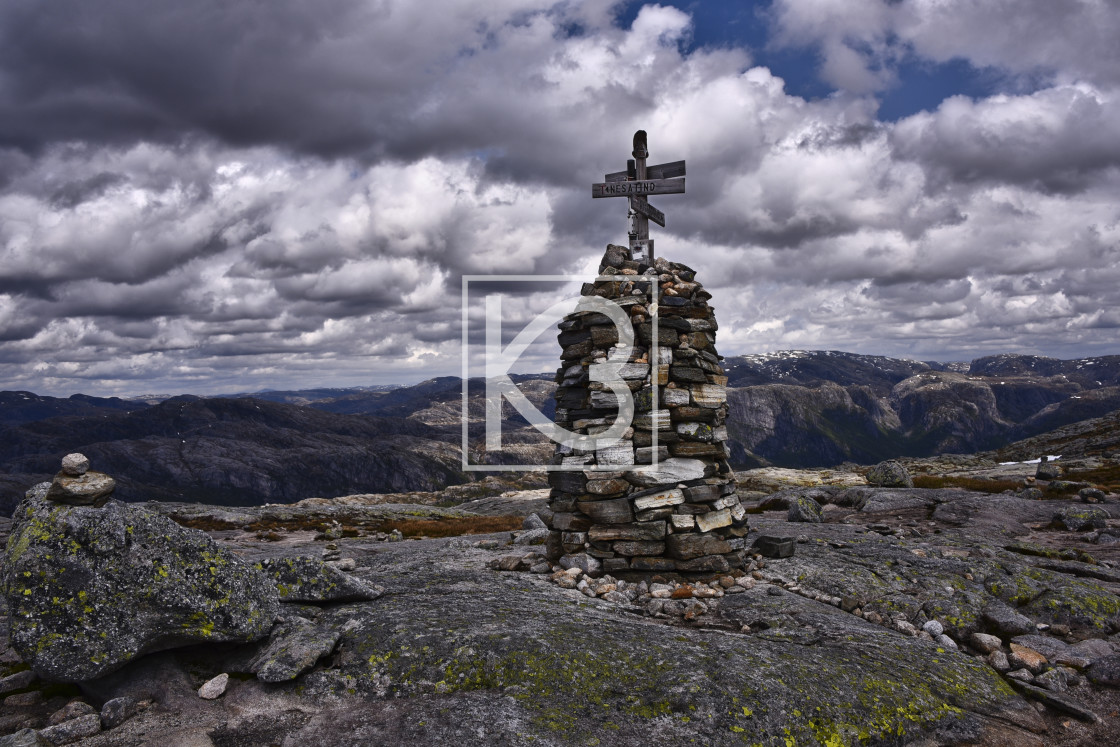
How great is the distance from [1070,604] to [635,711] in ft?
36.6

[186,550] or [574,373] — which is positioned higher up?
[574,373]

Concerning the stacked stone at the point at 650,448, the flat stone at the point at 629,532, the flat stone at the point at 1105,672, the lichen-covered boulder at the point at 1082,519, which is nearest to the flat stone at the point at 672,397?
the stacked stone at the point at 650,448

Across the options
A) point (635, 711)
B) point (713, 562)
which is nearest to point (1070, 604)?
point (713, 562)

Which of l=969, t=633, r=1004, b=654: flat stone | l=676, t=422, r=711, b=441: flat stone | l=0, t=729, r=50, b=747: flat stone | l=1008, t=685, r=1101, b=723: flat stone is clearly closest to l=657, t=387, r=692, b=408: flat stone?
l=676, t=422, r=711, b=441: flat stone

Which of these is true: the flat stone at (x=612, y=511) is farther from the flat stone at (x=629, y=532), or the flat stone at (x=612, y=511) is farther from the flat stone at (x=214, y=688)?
the flat stone at (x=214, y=688)

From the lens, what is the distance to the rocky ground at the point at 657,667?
23.3ft

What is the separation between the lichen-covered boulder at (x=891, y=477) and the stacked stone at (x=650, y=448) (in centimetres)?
2962

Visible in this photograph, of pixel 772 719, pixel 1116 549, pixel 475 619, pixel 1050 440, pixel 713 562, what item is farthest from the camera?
pixel 1050 440

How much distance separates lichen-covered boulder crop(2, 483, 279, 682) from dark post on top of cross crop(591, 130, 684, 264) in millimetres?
13022

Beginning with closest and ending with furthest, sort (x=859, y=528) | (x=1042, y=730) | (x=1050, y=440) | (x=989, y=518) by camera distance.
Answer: (x=1042, y=730) → (x=859, y=528) → (x=989, y=518) → (x=1050, y=440)

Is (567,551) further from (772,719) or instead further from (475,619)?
(772,719)

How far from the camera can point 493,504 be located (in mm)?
79562

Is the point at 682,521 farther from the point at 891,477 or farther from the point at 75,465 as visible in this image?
the point at 891,477

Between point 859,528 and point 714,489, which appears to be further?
point 859,528
